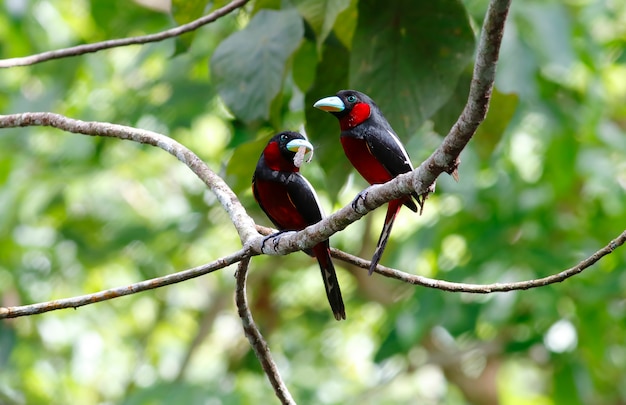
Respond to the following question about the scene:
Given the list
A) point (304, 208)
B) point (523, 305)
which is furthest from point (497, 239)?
point (304, 208)

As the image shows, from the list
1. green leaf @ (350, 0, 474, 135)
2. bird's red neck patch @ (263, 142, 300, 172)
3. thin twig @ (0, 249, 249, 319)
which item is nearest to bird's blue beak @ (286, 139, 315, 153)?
bird's red neck patch @ (263, 142, 300, 172)

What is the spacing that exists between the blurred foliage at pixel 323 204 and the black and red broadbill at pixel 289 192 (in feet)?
0.27

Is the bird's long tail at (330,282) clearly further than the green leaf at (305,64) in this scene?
No

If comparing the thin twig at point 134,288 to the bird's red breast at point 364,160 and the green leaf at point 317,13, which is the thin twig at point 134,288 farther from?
the green leaf at point 317,13

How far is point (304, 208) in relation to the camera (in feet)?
9.99

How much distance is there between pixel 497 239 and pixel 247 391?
1640 mm

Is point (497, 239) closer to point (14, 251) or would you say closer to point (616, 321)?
point (616, 321)

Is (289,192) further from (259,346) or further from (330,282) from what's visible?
(259,346)

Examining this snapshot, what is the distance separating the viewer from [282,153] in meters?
3.10

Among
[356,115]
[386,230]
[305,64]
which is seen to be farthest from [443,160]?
[305,64]

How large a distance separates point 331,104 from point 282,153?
1.24ft

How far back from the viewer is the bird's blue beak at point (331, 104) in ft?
9.17

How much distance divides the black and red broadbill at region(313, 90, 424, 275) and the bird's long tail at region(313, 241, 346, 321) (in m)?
0.28

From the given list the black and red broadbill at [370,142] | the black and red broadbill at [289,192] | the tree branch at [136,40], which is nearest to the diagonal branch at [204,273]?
the black and red broadbill at [370,142]
